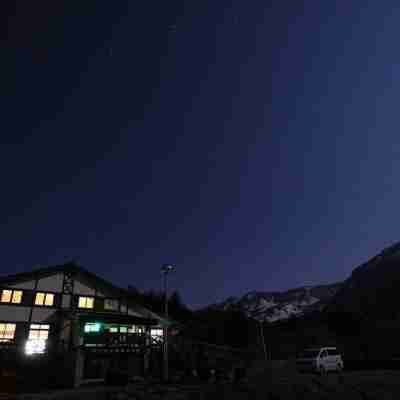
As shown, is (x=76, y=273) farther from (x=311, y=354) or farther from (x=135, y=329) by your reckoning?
(x=311, y=354)

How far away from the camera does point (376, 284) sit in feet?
327

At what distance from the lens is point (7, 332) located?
86.7ft

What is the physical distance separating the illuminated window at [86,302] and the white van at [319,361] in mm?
18610

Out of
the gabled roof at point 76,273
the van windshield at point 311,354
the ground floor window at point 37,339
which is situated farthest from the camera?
the gabled roof at point 76,273

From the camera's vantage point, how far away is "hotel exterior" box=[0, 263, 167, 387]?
2514 cm

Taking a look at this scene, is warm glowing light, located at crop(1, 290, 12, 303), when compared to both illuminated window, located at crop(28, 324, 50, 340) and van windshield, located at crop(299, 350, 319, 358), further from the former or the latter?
van windshield, located at crop(299, 350, 319, 358)

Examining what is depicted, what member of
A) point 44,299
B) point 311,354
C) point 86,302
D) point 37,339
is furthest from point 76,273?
point 311,354

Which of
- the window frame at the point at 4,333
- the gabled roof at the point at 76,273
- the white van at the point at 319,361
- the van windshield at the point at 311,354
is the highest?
the gabled roof at the point at 76,273

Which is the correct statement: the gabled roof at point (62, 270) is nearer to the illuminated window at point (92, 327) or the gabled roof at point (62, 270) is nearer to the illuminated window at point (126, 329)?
the illuminated window at point (126, 329)

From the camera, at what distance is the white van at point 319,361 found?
81.7 ft

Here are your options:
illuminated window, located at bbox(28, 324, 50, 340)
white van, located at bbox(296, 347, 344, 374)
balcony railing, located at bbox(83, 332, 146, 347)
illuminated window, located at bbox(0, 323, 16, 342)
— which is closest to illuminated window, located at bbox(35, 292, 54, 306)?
illuminated window, located at bbox(28, 324, 50, 340)

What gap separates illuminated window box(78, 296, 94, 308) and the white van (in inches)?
733

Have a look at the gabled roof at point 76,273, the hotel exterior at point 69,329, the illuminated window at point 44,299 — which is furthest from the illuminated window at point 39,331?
the gabled roof at point 76,273

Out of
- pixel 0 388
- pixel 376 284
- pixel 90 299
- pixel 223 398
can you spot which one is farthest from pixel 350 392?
pixel 376 284
